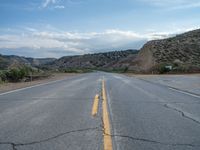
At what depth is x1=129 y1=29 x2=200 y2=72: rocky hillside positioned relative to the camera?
78.7 meters

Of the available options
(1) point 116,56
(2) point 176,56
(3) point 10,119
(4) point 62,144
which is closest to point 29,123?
(3) point 10,119

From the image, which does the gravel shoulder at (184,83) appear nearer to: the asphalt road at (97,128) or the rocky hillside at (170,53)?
the asphalt road at (97,128)

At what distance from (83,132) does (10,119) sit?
2.64m

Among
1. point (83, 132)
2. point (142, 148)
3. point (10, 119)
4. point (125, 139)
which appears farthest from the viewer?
point (10, 119)

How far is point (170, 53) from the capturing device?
85.7 meters

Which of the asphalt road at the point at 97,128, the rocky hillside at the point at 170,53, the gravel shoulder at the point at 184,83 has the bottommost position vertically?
the gravel shoulder at the point at 184,83

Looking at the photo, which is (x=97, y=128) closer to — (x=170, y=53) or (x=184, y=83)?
(x=184, y=83)

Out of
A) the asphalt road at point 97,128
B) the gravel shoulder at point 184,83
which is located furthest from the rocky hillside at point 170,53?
the asphalt road at point 97,128

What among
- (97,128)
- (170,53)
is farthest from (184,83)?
(170,53)

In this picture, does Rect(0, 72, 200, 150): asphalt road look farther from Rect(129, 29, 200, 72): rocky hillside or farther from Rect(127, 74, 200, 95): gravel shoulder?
Rect(129, 29, 200, 72): rocky hillside

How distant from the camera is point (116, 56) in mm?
184375

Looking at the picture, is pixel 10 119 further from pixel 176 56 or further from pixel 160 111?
pixel 176 56

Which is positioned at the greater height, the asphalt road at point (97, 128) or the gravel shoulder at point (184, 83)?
the asphalt road at point (97, 128)

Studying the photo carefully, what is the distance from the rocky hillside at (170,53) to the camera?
258 feet
